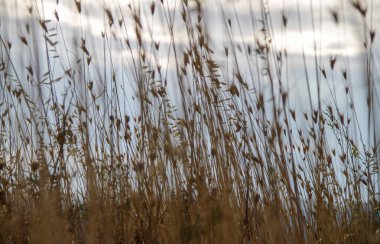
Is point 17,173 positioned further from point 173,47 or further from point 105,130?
point 173,47

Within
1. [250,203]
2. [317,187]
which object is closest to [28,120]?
[250,203]

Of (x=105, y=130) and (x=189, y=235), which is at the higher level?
(x=105, y=130)

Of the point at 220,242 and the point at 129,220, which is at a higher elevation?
the point at 129,220

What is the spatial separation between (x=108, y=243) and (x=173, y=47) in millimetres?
879

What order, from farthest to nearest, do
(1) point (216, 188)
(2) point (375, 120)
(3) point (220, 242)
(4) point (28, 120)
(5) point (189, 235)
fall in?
1. (4) point (28, 120)
2. (1) point (216, 188)
3. (2) point (375, 120)
4. (3) point (220, 242)
5. (5) point (189, 235)

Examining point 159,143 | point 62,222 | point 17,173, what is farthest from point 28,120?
point 62,222

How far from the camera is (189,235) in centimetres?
188

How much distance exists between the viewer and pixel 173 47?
2574 mm

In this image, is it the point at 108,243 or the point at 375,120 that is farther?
the point at 375,120

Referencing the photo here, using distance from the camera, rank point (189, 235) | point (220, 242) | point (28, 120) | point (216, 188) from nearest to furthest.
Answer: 1. point (189, 235)
2. point (220, 242)
3. point (216, 188)
4. point (28, 120)

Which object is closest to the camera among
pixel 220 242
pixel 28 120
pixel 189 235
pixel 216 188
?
pixel 189 235

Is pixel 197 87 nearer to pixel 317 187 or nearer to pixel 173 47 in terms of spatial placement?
pixel 173 47

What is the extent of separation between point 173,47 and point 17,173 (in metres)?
0.83

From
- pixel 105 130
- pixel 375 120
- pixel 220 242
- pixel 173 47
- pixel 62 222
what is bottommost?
pixel 220 242
